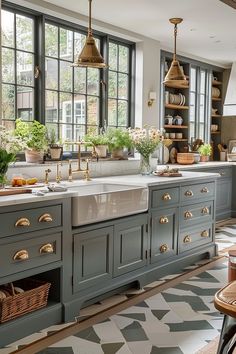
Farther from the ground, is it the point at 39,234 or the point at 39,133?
the point at 39,133

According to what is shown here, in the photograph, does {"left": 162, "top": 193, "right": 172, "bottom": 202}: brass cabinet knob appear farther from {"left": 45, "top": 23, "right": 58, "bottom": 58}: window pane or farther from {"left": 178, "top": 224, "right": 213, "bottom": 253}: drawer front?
{"left": 45, "top": 23, "right": 58, "bottom": 58}: window pane

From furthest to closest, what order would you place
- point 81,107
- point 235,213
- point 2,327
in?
1. point 235,213
2. point 81,107
3. point 2,327

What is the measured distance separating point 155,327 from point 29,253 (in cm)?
101

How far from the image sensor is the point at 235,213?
771 cm

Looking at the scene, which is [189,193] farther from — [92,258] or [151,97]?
[151,97]

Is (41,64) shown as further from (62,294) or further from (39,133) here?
(62,294)

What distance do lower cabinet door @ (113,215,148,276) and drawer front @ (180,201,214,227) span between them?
0.71 meters

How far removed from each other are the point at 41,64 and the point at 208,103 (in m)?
4.01

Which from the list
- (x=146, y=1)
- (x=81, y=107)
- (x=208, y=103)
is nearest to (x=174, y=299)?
(x=81, y=107)

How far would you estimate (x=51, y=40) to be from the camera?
4.77m

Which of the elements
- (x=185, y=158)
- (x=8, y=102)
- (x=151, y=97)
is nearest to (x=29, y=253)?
(x=8, y=102)

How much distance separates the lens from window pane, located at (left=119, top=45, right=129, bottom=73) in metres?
5.79

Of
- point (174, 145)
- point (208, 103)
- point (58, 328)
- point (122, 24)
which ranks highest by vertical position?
point (122, 24)

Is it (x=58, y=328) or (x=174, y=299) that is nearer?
(x=58, y=328)
